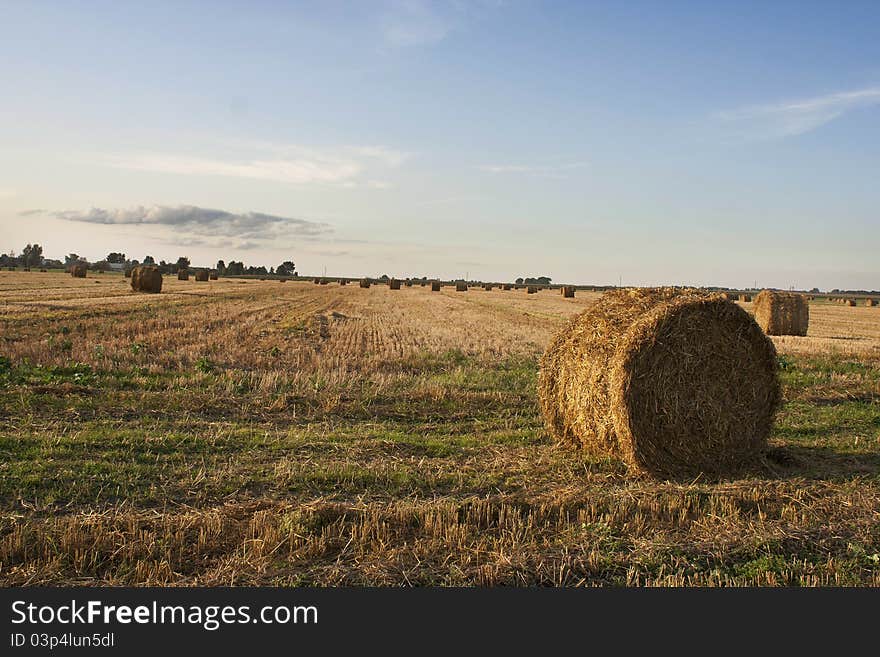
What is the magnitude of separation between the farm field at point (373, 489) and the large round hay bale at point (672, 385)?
42 centimetres

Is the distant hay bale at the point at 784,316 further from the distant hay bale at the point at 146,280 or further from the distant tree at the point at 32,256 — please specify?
the distant tree at the point at 32,256

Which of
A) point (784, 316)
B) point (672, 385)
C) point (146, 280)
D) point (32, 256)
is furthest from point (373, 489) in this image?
point (32, 256)

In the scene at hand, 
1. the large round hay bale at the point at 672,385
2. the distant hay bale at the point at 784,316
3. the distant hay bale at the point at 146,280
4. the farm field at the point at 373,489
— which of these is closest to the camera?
the farm field at the point at 373,489

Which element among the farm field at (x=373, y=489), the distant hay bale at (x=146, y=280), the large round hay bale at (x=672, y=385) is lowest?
the farm field at (x=373, y=489)

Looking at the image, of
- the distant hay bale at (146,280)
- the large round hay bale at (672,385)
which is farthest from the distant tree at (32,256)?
the large round hay bale at (672,385)

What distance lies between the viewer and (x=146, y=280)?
147 feet

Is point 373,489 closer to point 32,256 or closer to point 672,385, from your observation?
point 672,385

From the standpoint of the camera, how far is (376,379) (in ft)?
44.1

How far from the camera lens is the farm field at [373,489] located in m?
5.43

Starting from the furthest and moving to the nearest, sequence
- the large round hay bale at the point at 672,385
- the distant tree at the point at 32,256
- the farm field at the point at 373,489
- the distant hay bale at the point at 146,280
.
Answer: the distant tree at the point at 32,256 → the distant hay bale at the point at 146,280 → the large round hay bale at the point at 672,385 → the farm field at the point at 373,489

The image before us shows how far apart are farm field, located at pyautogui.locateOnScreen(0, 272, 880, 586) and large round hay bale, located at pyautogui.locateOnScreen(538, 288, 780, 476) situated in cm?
42

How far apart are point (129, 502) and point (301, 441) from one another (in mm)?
2630

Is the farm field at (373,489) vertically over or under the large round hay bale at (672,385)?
under

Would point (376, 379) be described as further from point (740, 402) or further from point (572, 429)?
point (740, 402)
